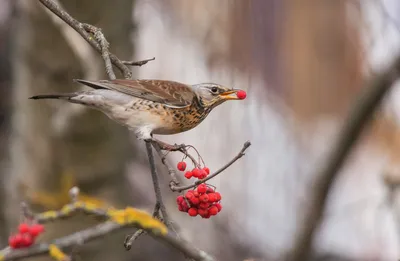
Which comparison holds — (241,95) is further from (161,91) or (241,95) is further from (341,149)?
(341,149)

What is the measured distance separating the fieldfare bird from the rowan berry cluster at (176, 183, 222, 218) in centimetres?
41

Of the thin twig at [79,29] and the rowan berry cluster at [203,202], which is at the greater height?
the thin twig at [79,29]

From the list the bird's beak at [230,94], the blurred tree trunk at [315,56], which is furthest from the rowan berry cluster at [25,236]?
the blurred tree trunk at [315,56]

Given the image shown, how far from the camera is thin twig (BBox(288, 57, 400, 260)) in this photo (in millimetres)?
1979

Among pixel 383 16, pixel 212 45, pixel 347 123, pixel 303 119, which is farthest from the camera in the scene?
pixel 303 119

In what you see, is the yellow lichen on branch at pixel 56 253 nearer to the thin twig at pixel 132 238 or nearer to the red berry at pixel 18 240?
the red berry at pixel 18 240

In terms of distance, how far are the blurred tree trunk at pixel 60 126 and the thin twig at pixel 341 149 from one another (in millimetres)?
1297

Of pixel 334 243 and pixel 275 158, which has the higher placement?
pixel 275 158

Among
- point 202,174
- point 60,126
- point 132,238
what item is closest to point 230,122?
point 60,126

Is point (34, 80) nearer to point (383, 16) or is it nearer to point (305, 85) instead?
point (383, 16)

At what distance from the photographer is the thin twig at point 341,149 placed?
198 cm

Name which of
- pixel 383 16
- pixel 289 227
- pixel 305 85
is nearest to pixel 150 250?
pixel 289 227

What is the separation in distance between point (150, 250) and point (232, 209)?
85 centimetres

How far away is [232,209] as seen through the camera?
4395mm
